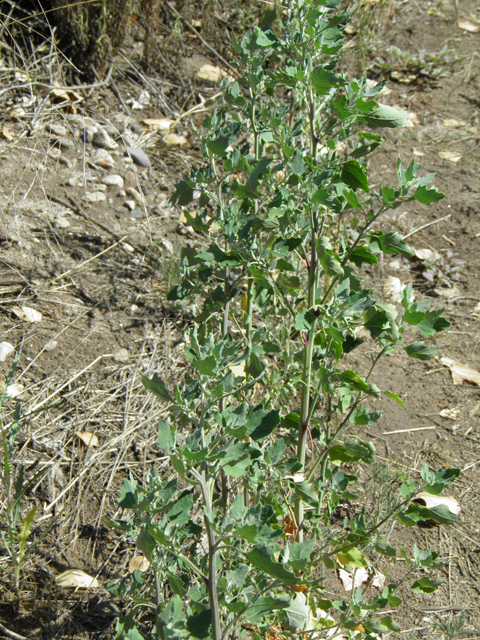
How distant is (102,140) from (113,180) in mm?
277

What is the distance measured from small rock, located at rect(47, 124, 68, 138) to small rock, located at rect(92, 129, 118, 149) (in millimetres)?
135

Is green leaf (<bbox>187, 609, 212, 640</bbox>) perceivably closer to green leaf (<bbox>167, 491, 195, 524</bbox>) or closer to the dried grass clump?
green leaf (<bbox>167, 491, 195, 524</bbox>)

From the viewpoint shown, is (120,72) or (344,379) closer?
(344,379)

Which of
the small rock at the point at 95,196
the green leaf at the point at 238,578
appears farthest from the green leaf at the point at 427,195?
the small rock at the point at 95,196

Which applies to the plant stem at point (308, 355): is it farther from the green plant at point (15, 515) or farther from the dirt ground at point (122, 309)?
the green plant at point (15, 515)

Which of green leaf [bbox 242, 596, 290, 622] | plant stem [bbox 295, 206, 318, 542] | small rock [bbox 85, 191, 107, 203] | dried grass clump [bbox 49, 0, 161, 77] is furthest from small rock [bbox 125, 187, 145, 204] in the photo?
green leaf [bbox 242, 596, 290, 622]

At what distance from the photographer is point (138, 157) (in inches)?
110

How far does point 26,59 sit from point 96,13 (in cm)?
42

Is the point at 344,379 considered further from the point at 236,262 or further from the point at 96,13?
the point at 96,13

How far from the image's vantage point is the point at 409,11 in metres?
4.42

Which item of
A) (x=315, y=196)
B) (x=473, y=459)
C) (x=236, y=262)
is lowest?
(x=473, y=459)

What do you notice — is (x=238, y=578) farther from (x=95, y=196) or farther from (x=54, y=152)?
(x=54, y=152)

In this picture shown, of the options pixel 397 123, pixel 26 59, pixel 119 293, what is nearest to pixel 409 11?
pixel 26 59

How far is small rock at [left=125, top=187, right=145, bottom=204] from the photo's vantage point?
8.71 ft
